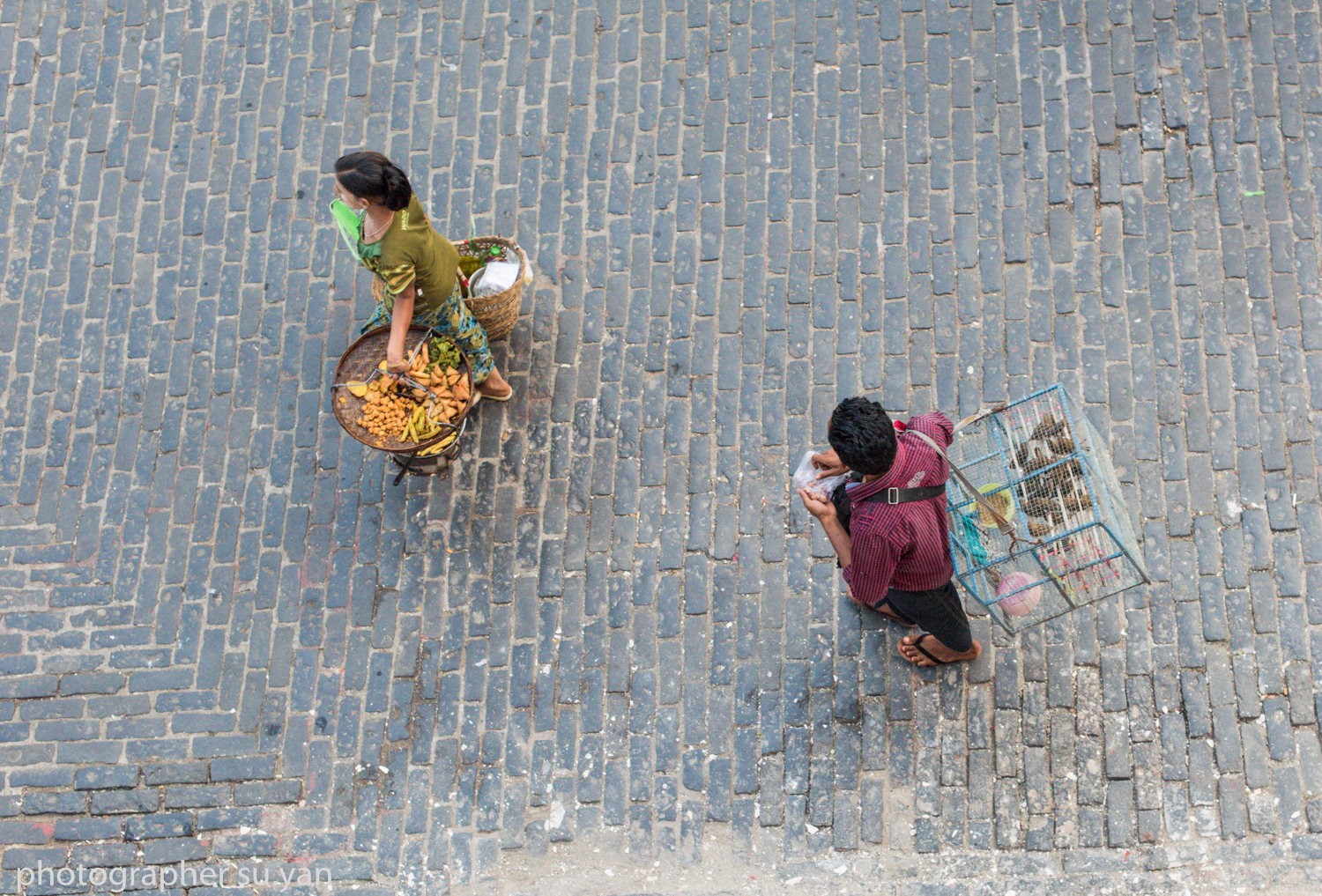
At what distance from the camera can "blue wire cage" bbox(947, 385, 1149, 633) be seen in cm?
454

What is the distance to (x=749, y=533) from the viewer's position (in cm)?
601

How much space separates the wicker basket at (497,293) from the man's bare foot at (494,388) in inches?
9.6

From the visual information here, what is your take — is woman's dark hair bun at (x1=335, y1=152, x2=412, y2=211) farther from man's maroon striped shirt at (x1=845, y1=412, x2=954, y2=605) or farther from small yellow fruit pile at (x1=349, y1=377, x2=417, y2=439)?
man's maroon striped shirt at (x1=845, y1=412, x2=954, y2=605)

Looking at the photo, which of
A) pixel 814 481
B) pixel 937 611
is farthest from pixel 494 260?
pixel 937 611

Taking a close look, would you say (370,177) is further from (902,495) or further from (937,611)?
(937,611)

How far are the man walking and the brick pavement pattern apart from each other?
1.13 metres

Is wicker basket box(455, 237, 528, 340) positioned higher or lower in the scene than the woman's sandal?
higher

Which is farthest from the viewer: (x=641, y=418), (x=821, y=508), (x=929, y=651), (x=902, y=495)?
(x=641, y=418)

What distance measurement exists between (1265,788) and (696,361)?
3.93m

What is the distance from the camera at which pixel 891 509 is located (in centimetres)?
429

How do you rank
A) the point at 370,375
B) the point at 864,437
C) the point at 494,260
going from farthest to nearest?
the point at 494,260 < the point at 370,375 < the point at 864,437

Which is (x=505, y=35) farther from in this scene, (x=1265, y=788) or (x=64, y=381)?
(x=1265, y=788)

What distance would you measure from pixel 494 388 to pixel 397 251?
4.50 ft

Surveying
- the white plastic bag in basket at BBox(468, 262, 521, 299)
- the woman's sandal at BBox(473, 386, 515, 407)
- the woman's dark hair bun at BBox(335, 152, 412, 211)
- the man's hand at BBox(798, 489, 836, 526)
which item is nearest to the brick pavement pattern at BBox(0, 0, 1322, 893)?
the woman's sandal at BBox(473, 386, 515, 407)
